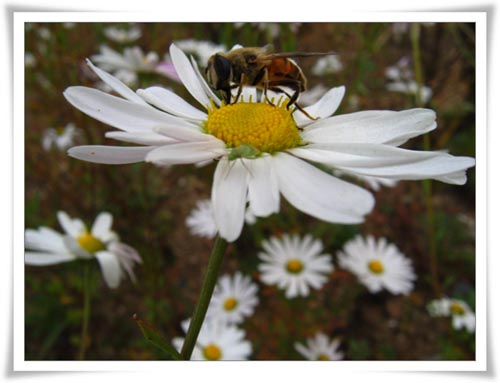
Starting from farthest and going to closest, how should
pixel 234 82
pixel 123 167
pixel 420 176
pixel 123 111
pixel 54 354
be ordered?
pixel 123 167 < pixel 54 354 < pixel 234 82 < pixel 123 111 < pixel 420 176

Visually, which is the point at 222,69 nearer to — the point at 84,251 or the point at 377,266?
the point at 84,251

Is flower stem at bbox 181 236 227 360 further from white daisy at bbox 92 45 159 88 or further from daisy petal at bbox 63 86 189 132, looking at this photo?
white daisy at bbox 92 45 159 88

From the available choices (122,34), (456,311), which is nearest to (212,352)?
(456,311)

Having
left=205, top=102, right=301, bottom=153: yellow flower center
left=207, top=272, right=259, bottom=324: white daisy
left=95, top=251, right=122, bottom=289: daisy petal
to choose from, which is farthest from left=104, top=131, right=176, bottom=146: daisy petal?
left=207, top=272, right=259, bottom=324: white daisy
